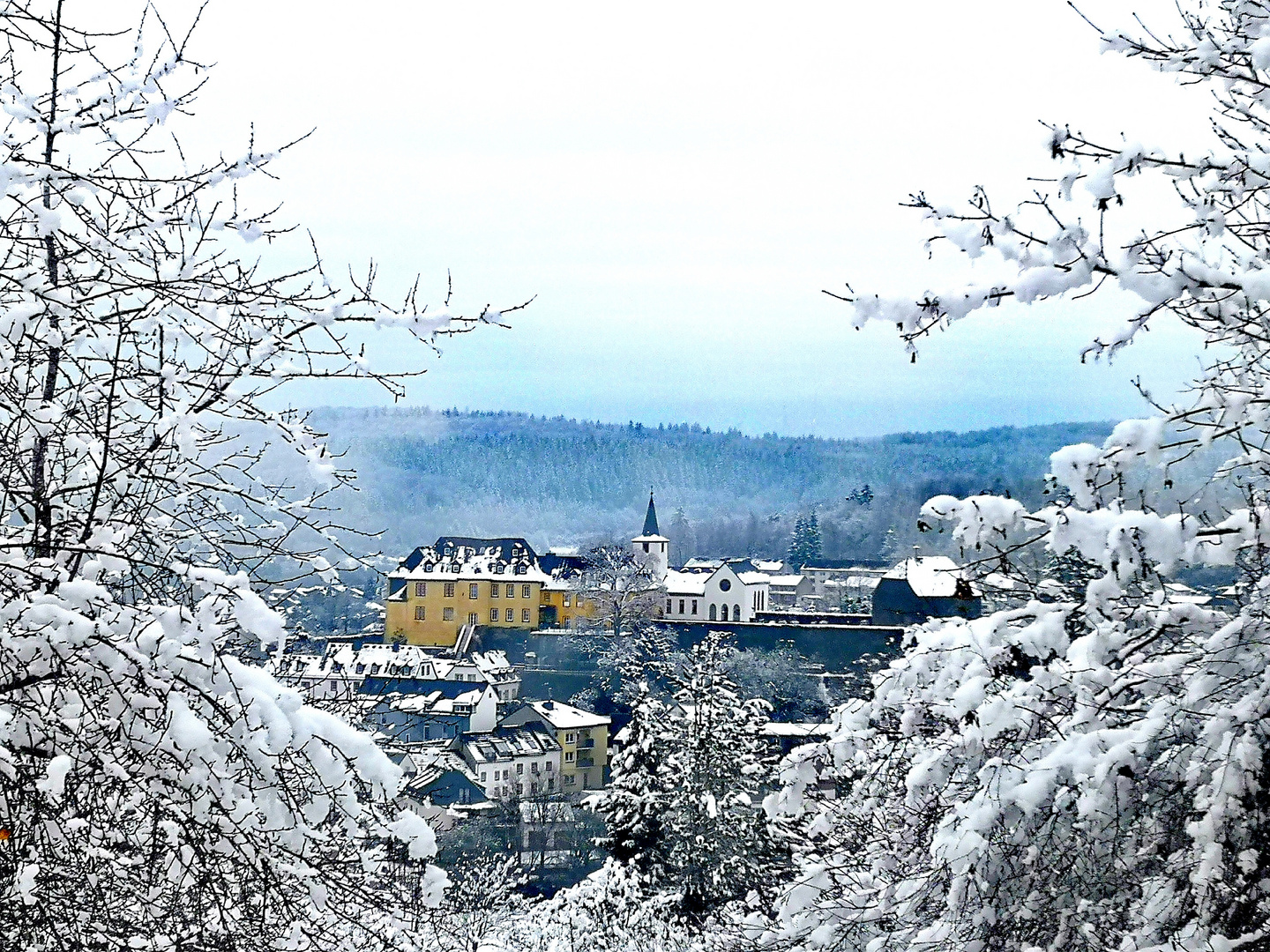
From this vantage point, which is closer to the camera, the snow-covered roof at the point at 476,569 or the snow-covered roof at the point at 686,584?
the snow-covered roof at the point at 476,569

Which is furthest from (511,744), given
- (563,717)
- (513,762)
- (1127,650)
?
(1127,650)

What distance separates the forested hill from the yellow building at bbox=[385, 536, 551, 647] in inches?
69.3

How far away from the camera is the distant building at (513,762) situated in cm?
2689

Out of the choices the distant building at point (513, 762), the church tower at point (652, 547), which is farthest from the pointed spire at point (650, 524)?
the distant building at point (513, 762)

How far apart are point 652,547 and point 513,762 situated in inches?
1102

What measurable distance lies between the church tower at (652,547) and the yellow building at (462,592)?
7164mm

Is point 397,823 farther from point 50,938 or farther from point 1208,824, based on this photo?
point 1208,824

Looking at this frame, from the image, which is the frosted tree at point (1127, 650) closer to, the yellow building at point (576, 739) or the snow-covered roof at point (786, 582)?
the yellow building at point (576, 739)

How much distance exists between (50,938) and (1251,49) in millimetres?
4131

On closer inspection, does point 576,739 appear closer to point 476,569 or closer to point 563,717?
point 563,717

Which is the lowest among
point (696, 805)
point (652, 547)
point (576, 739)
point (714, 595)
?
point (576, 739)

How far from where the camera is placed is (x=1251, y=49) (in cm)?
333

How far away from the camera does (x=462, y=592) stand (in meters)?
44.0

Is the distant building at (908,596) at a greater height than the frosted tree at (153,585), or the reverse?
the frosted tree at (153,585)
